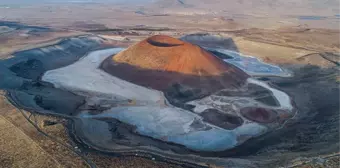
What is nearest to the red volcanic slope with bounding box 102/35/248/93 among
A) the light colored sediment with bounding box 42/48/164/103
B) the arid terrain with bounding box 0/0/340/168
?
the light colored sediment with bounding box 42/48/164/103

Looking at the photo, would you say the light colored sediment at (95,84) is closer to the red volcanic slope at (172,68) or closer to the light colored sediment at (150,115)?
the light colored sediment at (150,115)

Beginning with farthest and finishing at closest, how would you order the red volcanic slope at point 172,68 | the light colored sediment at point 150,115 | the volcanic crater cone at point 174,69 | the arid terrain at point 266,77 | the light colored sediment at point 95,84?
1. the red volcanic slope at point 172,68
2. the volcanic crater cone at point 174,69
3. the light colored sediment at point 95,84
4. the light colored sediment at point 150,115
5. the arid terrain at point 266,77

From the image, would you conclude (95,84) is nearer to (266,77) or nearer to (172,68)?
(172,68)

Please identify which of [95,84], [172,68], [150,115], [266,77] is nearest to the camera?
[150,115]

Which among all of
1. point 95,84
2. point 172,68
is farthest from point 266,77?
point 95,84

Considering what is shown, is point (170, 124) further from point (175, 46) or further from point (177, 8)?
point (177, 8)

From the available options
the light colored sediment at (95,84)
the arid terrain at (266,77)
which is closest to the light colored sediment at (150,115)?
the light colored sediment at (95,84)

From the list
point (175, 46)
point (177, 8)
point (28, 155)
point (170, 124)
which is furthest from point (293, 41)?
point (177, 8)
